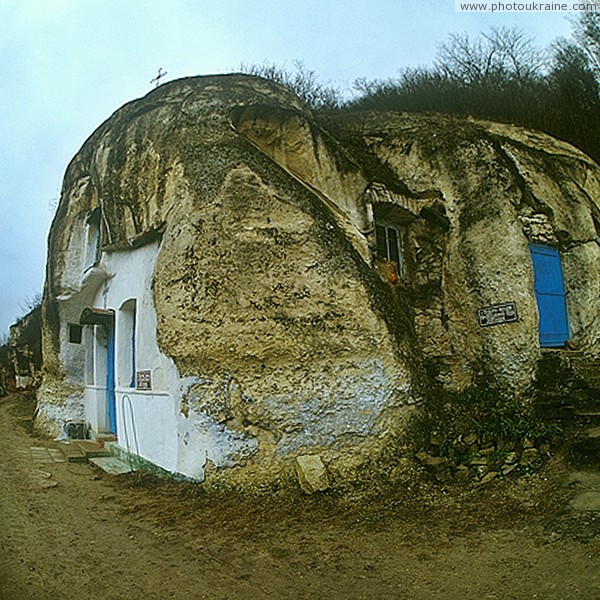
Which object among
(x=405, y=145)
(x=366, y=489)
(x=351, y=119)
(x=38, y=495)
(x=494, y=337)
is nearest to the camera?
(x=366, y=489)

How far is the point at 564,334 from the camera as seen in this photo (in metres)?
8.80

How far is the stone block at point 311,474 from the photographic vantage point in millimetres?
6391

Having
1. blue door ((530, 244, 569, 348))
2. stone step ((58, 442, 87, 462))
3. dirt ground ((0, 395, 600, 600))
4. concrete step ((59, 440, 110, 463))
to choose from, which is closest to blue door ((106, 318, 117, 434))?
concrete step ((59, 440, 110, 463))

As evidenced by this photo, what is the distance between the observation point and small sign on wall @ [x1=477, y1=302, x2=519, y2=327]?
8.29 m

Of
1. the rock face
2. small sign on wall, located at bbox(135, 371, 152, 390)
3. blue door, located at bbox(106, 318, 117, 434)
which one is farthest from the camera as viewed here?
blue door, located at bbox(106, 318, 117, 434)

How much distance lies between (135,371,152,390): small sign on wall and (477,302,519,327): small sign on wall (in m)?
4.91

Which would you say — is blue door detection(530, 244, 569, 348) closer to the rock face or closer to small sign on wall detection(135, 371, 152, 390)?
the rock face

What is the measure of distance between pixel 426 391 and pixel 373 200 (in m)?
3.07

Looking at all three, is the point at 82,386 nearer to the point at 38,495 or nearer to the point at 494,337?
the point at 38,495

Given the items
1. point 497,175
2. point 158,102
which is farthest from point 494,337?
point 158,102

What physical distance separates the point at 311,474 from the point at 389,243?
427 cm

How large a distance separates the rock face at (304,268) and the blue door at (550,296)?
16 centimetres

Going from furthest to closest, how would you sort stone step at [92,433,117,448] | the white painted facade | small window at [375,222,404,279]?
1. stone step at [92,433,117,448]
2. small window at [375,222,404,279]
3. the white painted facade

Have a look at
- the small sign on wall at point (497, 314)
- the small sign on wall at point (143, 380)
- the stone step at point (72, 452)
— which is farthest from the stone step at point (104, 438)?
the small sign on wall at point (497, 314)
